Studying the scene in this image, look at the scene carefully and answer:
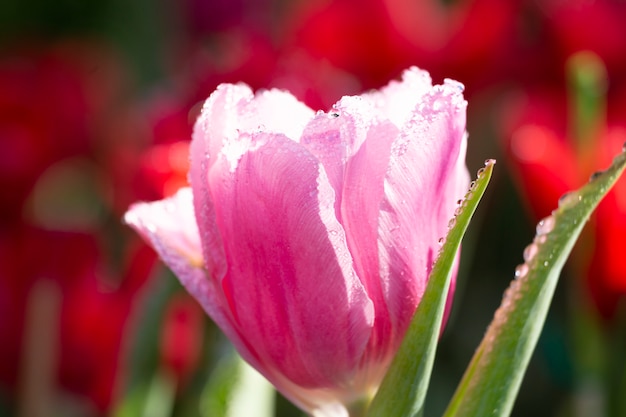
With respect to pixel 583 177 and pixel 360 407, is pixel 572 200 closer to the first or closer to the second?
pixel 360 407

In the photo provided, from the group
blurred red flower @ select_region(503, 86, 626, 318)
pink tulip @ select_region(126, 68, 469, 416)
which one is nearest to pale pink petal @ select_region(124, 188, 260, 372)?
pink tulip @ select_region(126, 68, 469, 416)

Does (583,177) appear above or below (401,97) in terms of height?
above

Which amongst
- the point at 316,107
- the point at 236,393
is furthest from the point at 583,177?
the point at 236,393

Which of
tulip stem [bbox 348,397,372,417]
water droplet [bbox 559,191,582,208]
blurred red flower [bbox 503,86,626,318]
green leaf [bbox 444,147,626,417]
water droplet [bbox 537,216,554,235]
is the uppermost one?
blurred red flower [bbox 503,86,626,318]

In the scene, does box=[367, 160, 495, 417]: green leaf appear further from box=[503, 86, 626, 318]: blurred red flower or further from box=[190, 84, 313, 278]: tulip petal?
box=[503, 86, 626, 318]: blurred red flower

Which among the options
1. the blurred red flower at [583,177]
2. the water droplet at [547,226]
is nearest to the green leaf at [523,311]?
the water droplet at [547,226]

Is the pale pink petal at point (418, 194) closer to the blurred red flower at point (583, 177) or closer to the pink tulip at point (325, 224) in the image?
the pink tulip at point (325, 224)
